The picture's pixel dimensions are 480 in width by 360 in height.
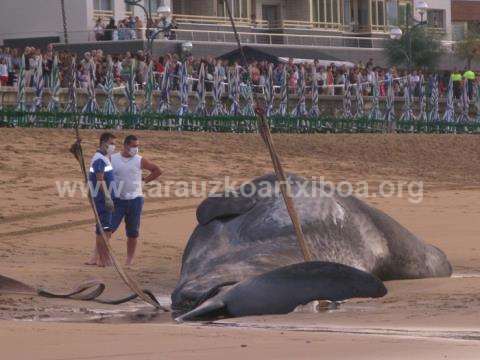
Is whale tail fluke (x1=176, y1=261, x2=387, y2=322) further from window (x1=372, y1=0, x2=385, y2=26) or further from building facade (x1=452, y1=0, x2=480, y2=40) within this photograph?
building facade (x1=452, y1=0, x2=480, y2=40)

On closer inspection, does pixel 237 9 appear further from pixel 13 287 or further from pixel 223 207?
pixel 13 287

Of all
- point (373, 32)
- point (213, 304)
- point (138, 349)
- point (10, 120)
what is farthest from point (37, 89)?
point (373, 32)

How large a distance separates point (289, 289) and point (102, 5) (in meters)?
41.0

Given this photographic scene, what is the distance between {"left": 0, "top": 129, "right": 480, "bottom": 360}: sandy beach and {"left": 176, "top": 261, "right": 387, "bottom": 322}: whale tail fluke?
6.4 inches

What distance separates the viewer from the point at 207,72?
112ft

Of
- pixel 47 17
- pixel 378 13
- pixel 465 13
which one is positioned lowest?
pixel 465 13

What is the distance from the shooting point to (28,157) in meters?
23.5

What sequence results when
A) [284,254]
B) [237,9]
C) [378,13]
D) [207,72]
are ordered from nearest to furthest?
[284,254] → [207,72] → [237,9] → [378,13]

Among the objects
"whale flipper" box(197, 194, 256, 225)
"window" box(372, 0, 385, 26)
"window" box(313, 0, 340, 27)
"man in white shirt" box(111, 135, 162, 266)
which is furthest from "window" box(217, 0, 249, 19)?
"whale flipper" box(197, 194, 256, 225)

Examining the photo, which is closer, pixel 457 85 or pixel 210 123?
pixel 210 123

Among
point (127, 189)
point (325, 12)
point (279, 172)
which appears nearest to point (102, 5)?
point (325, 12)

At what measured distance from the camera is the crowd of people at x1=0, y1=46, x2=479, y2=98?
3006cm

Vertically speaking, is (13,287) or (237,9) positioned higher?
(237,9)

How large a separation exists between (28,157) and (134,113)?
7.10 meters
